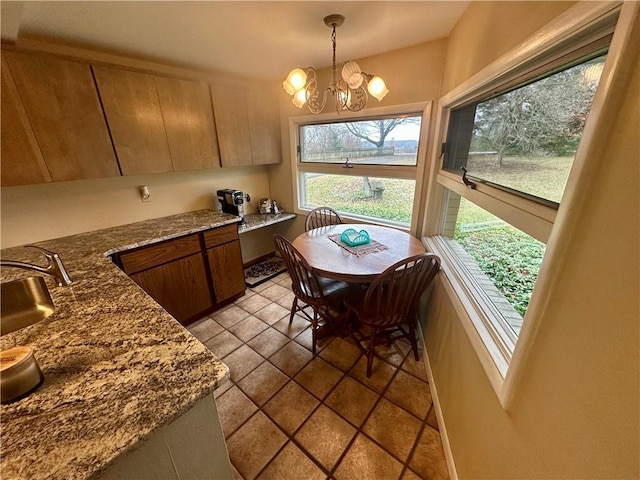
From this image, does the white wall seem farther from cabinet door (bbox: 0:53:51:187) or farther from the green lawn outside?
the green lawn outside

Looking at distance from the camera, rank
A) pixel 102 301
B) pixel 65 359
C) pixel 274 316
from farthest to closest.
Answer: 1. pixel 274 316
2. pixel 102 301
3. pixel 65 359

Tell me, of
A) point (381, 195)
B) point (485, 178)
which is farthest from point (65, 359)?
point (381, 195)

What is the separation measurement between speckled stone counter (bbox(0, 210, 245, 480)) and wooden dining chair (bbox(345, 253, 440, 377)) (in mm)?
1043

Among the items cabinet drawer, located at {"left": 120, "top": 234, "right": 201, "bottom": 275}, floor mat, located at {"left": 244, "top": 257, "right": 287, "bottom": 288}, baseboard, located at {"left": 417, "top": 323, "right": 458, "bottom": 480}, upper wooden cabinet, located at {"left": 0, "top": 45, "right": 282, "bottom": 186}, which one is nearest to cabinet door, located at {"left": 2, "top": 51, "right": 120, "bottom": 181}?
upper wooden cabinet, located at {"left": 0, "top": 45, "right": 282, "bottom": 186}

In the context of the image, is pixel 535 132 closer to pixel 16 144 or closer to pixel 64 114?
pixel 64 114

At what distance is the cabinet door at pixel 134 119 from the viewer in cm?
181

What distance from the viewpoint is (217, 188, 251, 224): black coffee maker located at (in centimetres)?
264

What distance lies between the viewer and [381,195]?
258 centimetres

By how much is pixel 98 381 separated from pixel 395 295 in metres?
1.44

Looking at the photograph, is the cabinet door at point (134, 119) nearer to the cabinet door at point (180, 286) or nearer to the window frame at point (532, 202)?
the cabinet door at point (180, 286)

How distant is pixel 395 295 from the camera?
1.60 m

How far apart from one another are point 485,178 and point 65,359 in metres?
1.85

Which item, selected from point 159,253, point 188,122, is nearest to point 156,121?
point 188,122

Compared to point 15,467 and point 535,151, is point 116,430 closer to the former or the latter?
point 15,467
